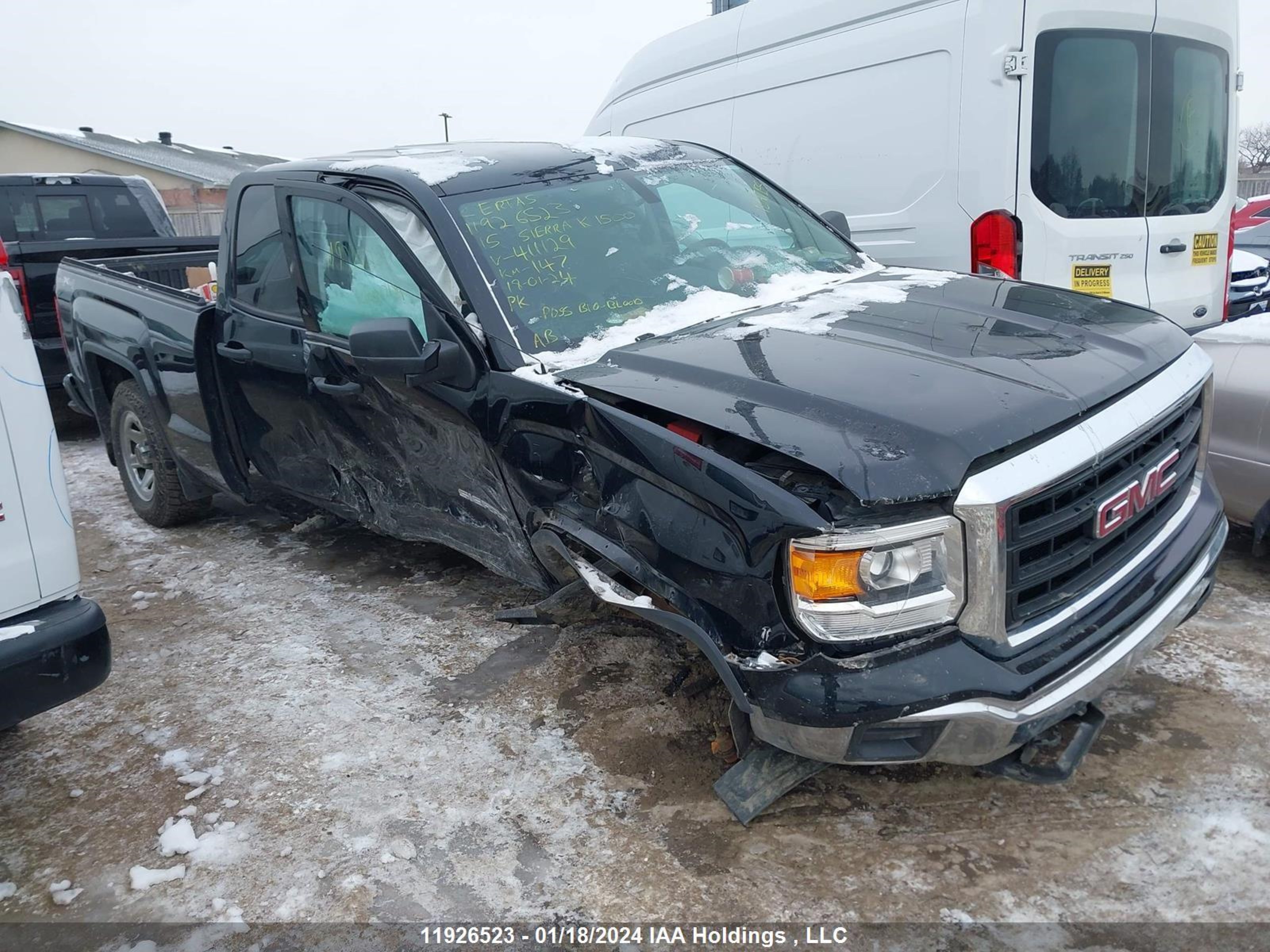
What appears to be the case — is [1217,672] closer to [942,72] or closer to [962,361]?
[962,361]

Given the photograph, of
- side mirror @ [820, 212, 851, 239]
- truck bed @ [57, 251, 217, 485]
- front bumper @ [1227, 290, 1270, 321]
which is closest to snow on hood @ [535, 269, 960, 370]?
side mirror @ [820, 212, 851, 239]

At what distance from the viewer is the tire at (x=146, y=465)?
16.8 feet

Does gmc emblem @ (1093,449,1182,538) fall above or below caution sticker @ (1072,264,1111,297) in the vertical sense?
below

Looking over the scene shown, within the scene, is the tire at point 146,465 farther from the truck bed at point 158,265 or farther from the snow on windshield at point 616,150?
the snow on windshield at point 616,150

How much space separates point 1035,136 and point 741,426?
322 centimetres

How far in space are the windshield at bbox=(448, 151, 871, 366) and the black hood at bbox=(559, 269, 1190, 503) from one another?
0.62 feet

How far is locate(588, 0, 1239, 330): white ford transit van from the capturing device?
4.66m

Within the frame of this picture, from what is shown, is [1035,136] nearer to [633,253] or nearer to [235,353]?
[633,253]

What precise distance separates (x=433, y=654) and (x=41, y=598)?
1449mm

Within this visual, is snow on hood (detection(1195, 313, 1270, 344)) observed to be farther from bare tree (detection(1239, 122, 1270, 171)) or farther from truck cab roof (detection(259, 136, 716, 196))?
bare tree (detection(1239, 122, 1270, 171))

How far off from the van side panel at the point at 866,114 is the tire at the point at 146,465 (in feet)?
13.0

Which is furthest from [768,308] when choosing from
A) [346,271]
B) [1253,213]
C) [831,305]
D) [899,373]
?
[1253,213]

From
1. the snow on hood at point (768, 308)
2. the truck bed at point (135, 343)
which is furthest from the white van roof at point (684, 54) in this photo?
the truck bed at point (135, 343)

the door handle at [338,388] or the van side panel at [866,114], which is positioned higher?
the van side panel at [866,114]
